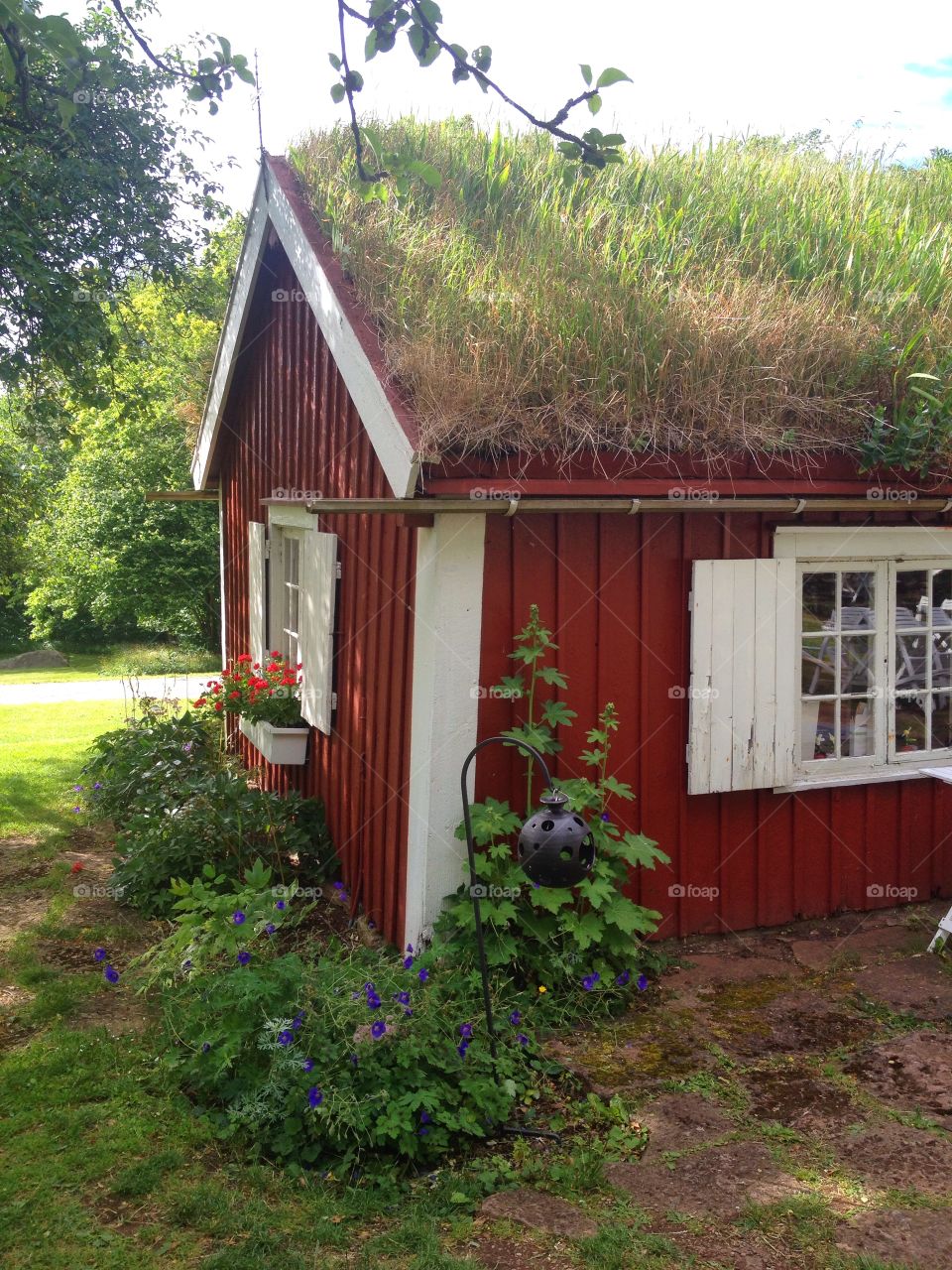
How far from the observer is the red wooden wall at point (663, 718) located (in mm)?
5254

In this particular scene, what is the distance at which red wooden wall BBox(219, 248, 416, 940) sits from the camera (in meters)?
5.57

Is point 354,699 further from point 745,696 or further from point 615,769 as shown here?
point 745,696

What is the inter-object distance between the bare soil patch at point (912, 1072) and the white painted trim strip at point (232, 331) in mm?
6710

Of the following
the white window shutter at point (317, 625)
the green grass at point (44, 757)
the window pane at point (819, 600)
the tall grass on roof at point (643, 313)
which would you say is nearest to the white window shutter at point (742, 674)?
the window pane at point (819, 600)

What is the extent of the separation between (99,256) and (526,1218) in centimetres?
944

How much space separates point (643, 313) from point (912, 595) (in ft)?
7.66

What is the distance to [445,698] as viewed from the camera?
509 centimetres

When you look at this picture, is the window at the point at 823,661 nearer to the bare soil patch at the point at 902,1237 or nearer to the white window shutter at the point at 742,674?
the white window shutter at the point at 742,674

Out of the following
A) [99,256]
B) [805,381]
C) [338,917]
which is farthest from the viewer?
[99,256]

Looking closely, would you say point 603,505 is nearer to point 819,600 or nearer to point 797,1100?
point 819,600

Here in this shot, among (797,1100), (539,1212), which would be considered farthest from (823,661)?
(539,1212)

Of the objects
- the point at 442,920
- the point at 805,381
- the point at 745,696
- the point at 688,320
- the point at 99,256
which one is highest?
the point at 99,256

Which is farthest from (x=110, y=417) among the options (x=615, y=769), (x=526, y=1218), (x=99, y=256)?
(x=526, y=1218)

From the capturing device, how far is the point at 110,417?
22516 millimetres
